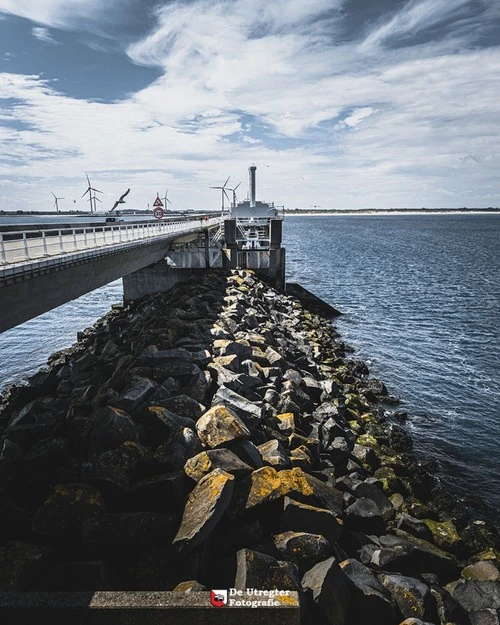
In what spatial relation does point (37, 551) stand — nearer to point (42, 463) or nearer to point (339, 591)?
point (42, 463)

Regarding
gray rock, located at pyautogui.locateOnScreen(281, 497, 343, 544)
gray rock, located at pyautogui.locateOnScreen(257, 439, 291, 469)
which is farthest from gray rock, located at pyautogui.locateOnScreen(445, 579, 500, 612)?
gray rock, located at pyautogui.locateOnScreen(257, 439, 291, 469)

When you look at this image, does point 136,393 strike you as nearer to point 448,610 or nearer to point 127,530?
point 127,530

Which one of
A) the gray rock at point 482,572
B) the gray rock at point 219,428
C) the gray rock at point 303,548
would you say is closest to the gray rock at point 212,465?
the gray rock at point 219,428

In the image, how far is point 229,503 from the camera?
7.72m

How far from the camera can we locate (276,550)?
23.5 ft

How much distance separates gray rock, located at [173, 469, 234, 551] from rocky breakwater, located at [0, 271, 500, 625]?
3cm

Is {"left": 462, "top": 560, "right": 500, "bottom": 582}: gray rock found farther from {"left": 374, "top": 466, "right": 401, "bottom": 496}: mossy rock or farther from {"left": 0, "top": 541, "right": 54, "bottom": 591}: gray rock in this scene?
{"left": 0, "top": 541, "right": 54, "bottom": 591}: gray rock

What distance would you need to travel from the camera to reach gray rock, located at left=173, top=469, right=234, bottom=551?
6.81 meters

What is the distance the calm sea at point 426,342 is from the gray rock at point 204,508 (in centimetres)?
915

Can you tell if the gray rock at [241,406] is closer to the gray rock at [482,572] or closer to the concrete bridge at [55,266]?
the gray rock at [482,572]

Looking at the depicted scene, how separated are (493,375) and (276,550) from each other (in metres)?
19.4

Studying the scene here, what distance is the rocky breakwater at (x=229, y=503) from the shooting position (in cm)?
664

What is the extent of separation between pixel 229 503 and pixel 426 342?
76.6 ft

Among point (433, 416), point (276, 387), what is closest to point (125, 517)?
point (276, 387)
